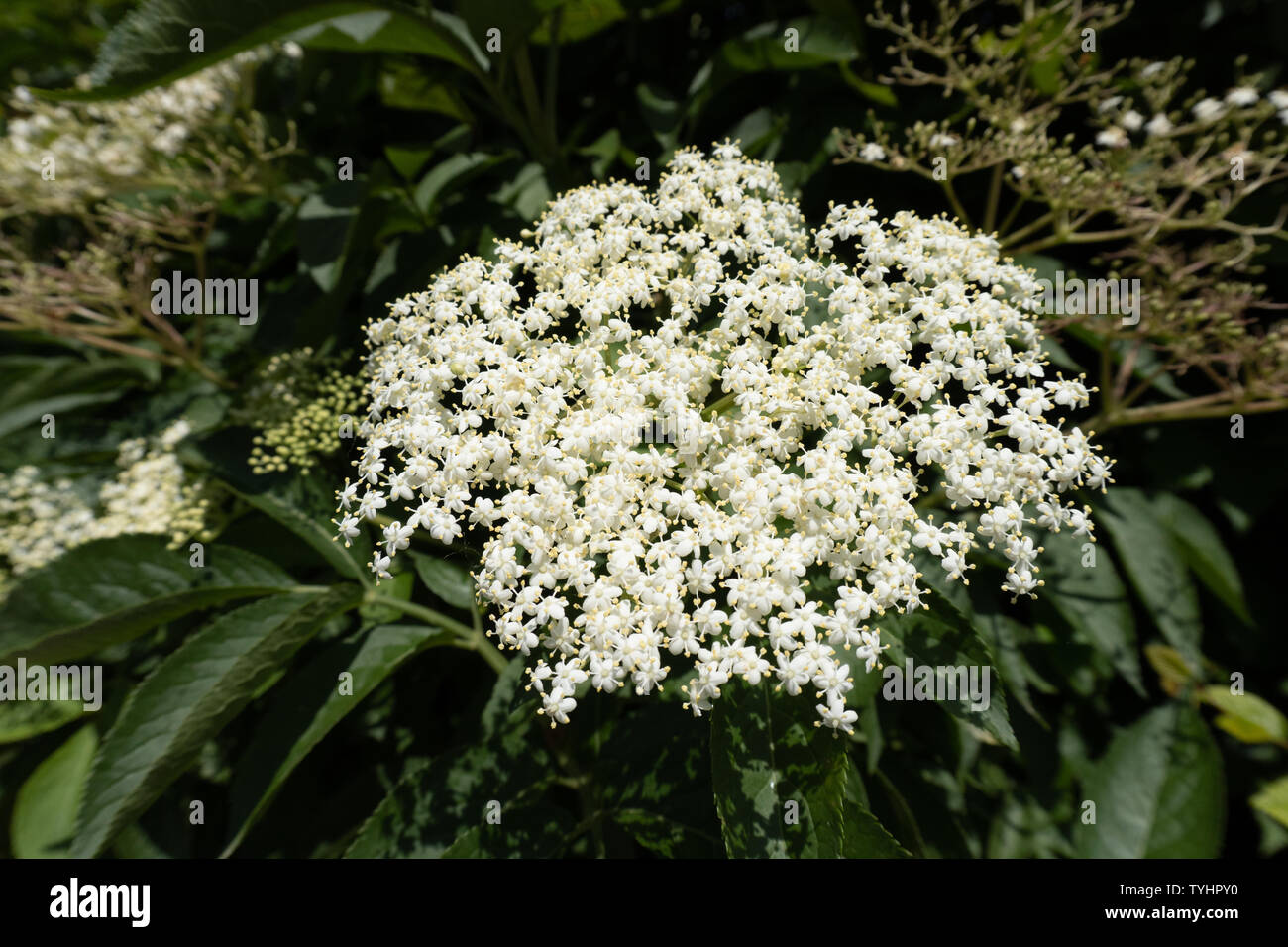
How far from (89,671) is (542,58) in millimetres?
3000

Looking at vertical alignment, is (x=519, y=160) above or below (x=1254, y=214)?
above

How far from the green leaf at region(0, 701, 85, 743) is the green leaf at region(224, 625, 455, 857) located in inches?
51.8

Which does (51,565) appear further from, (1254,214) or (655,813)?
(1254,214)

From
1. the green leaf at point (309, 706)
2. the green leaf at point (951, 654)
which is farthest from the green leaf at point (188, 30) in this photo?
the green leaf at point (951, 654)

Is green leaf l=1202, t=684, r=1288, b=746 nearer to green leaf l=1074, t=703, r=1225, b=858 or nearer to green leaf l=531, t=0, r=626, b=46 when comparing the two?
green leaf l=1074, t=703, r=1225, b=858

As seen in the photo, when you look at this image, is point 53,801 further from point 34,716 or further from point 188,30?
point 188,30

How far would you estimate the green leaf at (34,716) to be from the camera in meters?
2.50

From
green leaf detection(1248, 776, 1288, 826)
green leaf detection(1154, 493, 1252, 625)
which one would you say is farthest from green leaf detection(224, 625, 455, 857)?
green leaf detection(1248, 776, 1288, 826)

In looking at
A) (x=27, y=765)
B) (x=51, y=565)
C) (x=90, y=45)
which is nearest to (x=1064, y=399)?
(x=51, y=565)

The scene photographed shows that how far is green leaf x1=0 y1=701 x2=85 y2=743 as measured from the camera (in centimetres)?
250

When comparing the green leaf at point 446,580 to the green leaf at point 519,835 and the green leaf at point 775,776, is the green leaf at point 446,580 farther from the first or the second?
the green leaf at point 775,776

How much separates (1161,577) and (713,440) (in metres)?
1.74

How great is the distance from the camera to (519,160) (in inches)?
101

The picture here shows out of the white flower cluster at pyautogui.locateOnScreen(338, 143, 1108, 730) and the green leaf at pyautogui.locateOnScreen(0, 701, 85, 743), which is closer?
the white flower cluster at pyautogui.locateOnScreen(338, 143, 1108, 730)
